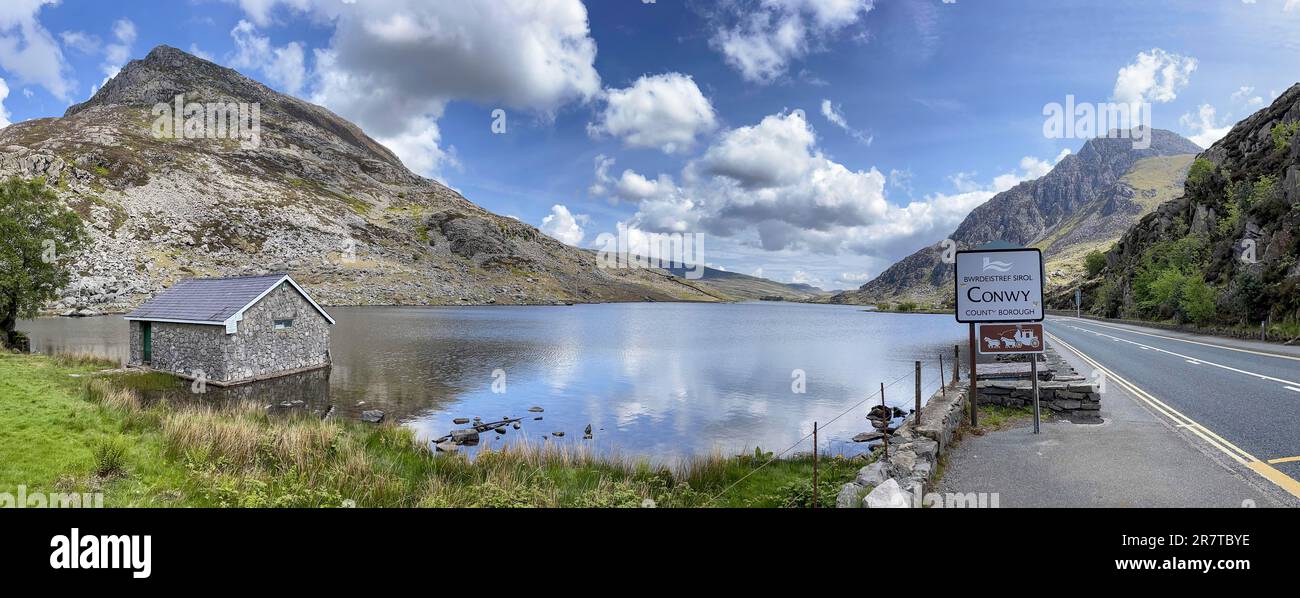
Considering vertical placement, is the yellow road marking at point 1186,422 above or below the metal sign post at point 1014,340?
below

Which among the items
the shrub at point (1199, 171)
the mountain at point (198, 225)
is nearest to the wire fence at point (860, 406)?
the shrub at point (1199, 171)

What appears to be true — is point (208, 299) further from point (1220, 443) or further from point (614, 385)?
point (1220, 443)

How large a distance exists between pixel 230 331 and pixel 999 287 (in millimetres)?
34061

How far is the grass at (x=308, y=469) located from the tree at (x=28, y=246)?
887 inches

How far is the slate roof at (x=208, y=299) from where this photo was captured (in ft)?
91.2

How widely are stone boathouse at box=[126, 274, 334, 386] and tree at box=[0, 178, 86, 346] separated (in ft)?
27.4

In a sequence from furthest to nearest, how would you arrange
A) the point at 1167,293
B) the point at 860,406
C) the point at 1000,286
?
the point at 1167,293, the point at 860,406, the point at 1000,286

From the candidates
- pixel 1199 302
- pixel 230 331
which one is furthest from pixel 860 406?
pixel 1199 302

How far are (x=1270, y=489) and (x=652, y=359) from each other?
134ft

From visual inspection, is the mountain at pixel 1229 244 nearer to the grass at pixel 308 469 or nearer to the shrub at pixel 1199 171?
the shrub at pixel 1199 171

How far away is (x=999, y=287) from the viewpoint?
41.9ft

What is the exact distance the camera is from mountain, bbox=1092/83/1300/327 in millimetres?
38750

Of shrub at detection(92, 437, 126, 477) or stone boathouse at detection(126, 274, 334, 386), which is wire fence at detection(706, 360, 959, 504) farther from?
stone boathouse at detection(126, 274, 334, 386)
